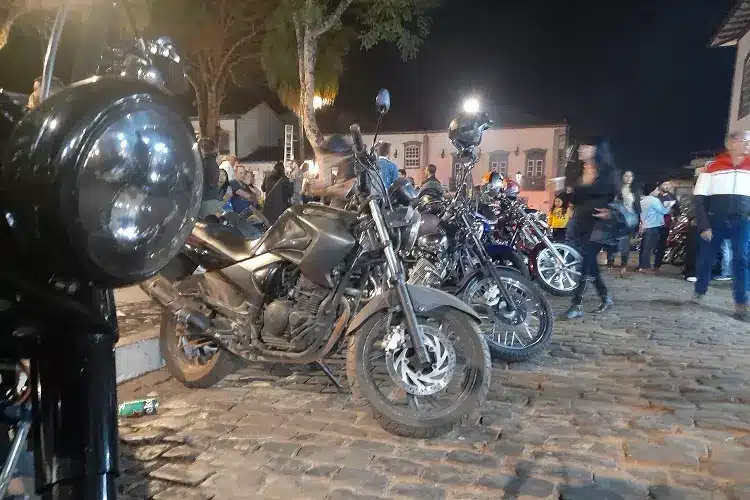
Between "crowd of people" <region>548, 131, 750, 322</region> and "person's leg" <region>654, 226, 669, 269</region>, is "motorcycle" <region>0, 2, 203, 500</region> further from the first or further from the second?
"person's leg" <region>654, 226, 669, 269</region>

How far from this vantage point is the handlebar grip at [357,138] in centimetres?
357

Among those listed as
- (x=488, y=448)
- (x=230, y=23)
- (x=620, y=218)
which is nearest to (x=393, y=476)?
(x=488, y=448)

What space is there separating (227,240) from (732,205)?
583 centimetres

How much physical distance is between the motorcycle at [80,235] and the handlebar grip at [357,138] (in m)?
2.24

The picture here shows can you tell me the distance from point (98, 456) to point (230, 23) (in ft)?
76.9

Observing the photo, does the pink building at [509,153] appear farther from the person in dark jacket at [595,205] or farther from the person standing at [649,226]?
the person in dark jacket at [595,205]

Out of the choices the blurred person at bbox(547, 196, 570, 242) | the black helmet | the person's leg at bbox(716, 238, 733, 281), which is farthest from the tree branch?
the black helmet

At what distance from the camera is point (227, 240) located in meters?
4.04

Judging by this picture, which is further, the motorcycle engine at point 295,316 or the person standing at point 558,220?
the person standing at point 558,220

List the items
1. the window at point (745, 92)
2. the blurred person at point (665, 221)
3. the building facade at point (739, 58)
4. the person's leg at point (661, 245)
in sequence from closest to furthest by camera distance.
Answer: the person's leg at point (661, 245)
the blurred person at point (665, 221)
the building facade at point (739, 58)
the window at point (745, 92)

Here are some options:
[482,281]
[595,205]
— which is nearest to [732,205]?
[595,205]

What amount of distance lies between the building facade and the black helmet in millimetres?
13987

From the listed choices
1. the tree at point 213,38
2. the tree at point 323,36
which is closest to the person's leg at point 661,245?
the tree at point 323,36

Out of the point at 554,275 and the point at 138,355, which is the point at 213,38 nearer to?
the point at 554,275
